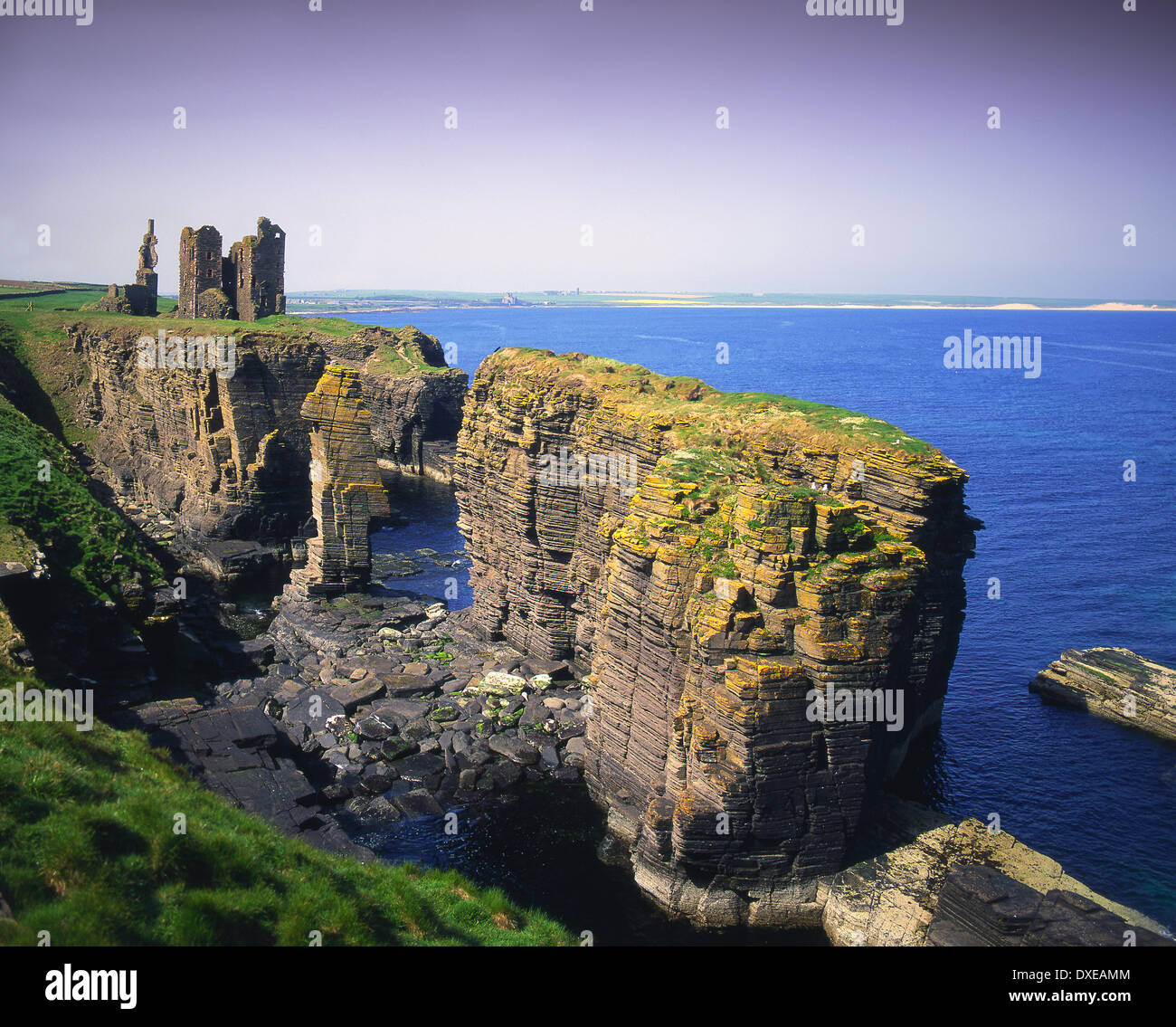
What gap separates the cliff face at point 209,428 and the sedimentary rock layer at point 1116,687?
163 feet

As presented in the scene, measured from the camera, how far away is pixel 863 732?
25.2 meters

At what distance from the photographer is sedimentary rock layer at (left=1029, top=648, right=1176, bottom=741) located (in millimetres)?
39656

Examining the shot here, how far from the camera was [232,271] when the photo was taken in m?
91.9

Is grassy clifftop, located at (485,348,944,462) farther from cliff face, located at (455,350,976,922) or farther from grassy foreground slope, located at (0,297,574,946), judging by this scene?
grassy foreground slope, located at (0,297,574,946)

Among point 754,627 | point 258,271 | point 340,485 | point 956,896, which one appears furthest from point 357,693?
point 258,271

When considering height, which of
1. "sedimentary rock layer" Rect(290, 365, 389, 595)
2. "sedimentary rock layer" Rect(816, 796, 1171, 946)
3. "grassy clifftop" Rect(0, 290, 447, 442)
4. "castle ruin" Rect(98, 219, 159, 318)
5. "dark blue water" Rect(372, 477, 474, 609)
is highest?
"castle ruin" Rect(98, 219, 159, 318)

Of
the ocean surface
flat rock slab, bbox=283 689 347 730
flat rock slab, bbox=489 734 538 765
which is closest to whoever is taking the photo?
the ocean surface

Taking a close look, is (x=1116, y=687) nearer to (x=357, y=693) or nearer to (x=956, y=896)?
(x=956, y=896)

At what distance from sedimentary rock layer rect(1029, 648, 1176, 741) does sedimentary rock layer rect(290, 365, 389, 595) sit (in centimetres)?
3588

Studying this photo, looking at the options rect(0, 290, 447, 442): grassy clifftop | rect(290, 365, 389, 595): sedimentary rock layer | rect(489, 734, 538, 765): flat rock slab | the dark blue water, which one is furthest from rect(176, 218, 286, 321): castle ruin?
rect(489, 734, 538, 765): flat rock slab

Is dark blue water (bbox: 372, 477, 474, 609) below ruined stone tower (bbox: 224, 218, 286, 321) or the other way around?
below

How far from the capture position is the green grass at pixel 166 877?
13578mm

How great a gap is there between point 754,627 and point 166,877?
16471mm
